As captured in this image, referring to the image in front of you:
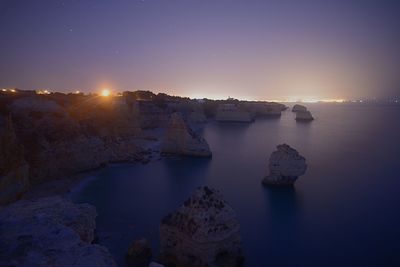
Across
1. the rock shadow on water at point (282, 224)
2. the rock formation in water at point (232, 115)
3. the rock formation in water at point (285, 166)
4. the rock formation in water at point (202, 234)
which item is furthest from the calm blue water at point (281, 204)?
the rock formation in water at point (232, 115)

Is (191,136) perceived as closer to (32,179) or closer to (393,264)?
(32,179)

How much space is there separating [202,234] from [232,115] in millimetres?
77383

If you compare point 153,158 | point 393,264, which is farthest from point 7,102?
point 393,264

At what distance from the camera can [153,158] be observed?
110 ft

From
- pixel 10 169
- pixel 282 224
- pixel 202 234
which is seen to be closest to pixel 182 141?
pixel 282 224

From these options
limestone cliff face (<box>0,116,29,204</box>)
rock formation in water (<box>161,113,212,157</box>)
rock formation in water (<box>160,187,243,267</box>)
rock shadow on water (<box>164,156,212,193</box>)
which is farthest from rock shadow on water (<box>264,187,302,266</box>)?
rock formation in water (<box>161,113,212,157</box>)

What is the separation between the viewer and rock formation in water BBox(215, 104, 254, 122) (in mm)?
85625

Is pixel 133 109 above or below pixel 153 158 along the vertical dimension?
above

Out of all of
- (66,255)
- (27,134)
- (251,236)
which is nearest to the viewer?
(66,255)

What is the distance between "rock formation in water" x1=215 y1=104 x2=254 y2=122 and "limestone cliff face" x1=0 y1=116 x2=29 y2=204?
73.2 meters

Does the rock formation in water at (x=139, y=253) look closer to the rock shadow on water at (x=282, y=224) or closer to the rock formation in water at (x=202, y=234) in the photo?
the rock formation in water at (x=202, y=234)

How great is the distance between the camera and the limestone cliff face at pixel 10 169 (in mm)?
13672

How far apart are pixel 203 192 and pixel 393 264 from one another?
8829 mm

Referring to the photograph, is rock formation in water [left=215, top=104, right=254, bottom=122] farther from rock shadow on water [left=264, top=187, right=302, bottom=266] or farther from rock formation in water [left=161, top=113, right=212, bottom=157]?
rock shadow on water [left=264, top=187, right=302, bottom=266]
